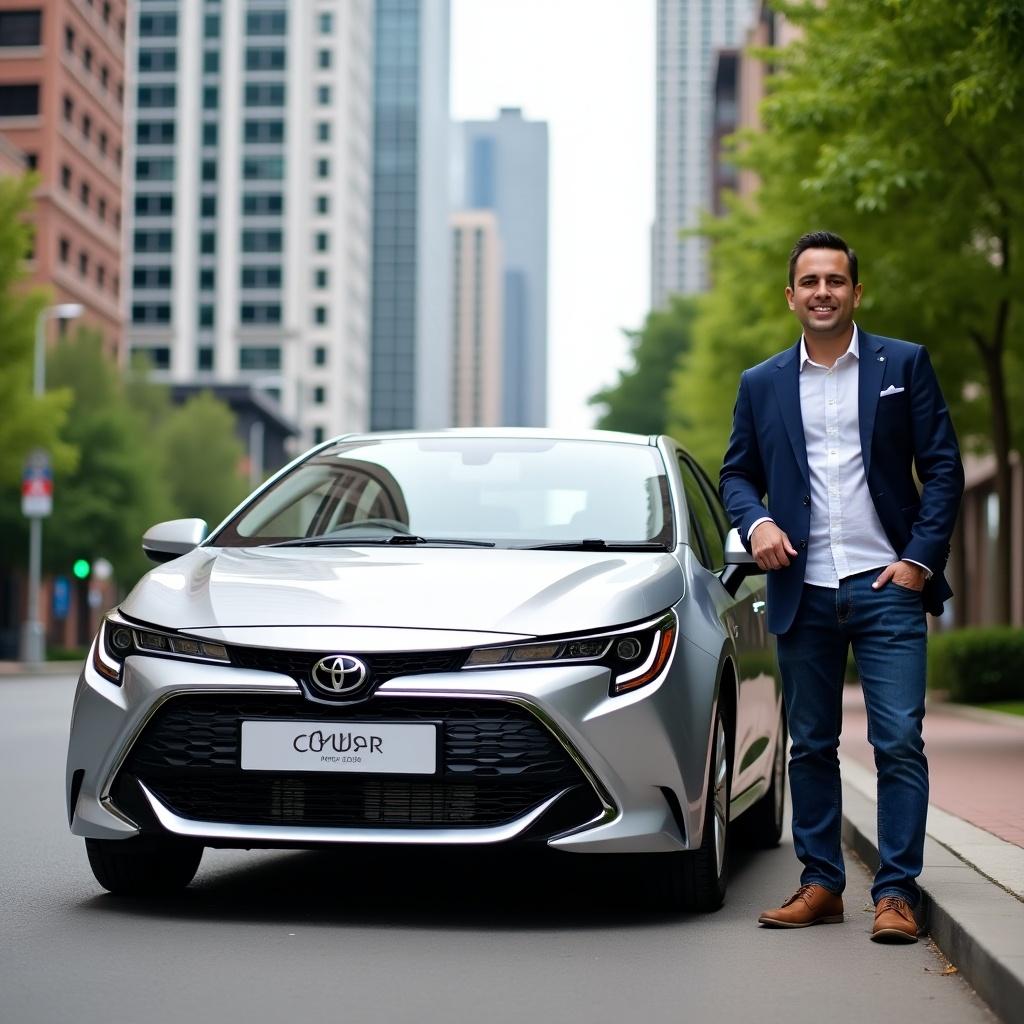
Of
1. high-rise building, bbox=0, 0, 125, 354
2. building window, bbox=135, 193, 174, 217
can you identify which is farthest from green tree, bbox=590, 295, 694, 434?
building window, bbox=135, 193, 174, 217

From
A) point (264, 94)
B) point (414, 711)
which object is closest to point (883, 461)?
point (414, 711)

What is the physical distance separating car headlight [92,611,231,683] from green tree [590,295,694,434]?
60941mm

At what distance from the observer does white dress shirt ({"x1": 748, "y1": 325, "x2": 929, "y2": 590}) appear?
570cm

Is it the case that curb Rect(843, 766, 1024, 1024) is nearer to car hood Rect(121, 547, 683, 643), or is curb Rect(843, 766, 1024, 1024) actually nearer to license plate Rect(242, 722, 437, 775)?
car hood Rect(121, 547, 683, 643)

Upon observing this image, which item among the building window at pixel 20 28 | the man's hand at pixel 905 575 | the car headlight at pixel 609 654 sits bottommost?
the car headlight at pixel 609 654

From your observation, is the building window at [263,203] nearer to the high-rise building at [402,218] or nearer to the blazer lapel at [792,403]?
the high-rise building at [402,218]

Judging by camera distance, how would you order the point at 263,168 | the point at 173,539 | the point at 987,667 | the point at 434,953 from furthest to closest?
1. the point at 263,168
2. the point at 987,667
3. the point at 173,539
4. the point at 434,953

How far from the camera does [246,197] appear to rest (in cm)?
12988

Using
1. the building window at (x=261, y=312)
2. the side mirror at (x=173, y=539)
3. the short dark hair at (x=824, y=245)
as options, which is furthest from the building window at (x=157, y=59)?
the short dark hair at (x=824, y=245)

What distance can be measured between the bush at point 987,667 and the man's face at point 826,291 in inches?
638

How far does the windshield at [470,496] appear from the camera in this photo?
662 centimetres

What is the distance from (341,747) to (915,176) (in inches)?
476

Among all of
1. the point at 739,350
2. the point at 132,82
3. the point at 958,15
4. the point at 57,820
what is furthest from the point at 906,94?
the point at 132,82

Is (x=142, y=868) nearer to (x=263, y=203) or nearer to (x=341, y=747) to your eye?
(x=341, y=747)
